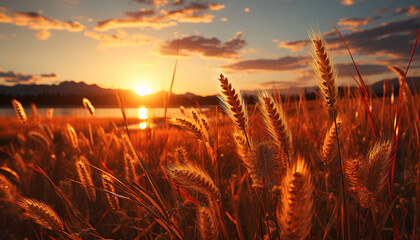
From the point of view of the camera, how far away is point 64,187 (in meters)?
1.72

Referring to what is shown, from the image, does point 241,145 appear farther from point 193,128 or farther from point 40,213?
point 40,213

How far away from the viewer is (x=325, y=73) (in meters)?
0.97

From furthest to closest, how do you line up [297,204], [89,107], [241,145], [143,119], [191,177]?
[89,107]
[143,119]
[241,145]
[191,177]
[297,204]

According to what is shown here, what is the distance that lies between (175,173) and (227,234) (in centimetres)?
39

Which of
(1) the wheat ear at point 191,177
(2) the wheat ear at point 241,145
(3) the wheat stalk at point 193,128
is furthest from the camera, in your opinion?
(3) the wheat stalk at point 193,128

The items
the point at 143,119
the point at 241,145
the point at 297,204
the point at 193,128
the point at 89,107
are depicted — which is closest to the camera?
the point at 297,204

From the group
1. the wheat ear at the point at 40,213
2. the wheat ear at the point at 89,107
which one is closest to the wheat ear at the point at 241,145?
the wheat ear at the point at 40,213

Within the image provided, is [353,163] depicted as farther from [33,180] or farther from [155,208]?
[33,180]

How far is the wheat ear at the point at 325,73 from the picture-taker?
0.96 m

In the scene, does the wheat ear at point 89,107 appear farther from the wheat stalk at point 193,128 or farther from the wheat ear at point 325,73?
the wheat ear at point 325,73

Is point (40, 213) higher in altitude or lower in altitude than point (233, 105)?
lower

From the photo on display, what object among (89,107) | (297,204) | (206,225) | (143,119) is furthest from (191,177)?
(89,107)

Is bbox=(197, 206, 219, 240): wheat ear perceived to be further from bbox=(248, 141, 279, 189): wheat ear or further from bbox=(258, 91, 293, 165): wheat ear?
bbox=(258, 91, 293, 165): wheat ear

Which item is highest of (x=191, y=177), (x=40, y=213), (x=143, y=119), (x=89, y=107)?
(x=89, y=107)
